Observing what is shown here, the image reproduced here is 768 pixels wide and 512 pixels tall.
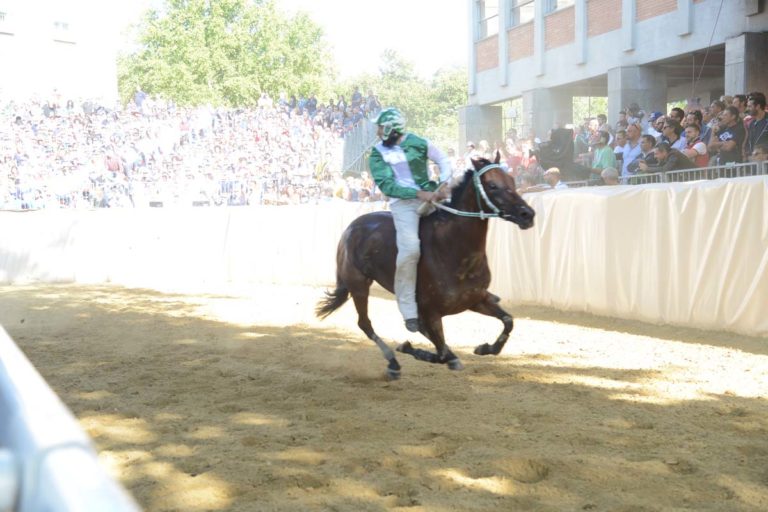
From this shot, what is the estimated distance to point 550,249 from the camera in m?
13.1

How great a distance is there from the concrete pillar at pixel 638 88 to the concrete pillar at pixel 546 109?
4.21 metres

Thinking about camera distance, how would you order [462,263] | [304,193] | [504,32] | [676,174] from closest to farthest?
[462,263]
[676,174]
[304,193]
[504,32]

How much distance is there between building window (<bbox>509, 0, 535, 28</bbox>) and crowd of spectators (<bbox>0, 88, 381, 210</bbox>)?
252 inches

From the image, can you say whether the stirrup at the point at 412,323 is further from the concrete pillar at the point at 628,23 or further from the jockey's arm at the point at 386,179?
the concrete pillar at the point at 628,23

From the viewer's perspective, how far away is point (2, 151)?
31.1 meters

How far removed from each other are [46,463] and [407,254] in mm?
6945

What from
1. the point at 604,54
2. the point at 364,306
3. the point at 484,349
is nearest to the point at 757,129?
the point at 484,349

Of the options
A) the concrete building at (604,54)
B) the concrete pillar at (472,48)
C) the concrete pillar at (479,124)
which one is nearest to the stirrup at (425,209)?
the concrete building at (604,54)

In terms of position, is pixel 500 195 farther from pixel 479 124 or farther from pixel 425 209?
pixel 479 124

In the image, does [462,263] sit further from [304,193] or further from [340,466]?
[304,193]

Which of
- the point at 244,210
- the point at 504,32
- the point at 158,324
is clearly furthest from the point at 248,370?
the point at 504,32

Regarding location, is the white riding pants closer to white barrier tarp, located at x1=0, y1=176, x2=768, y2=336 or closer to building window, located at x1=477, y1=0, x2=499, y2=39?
white barrier tarp, located at x1=0, y1=176, x2=768, y2=336

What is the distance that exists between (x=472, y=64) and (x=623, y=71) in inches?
379

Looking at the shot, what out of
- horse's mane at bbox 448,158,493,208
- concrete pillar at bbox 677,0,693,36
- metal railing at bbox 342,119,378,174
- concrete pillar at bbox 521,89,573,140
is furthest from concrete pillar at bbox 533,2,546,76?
horse's mane at bbox 448,158,493,208
